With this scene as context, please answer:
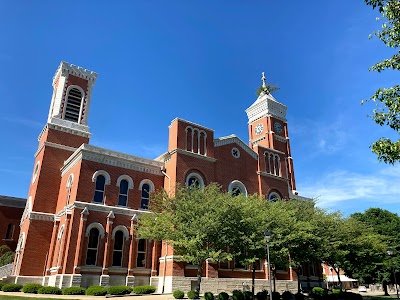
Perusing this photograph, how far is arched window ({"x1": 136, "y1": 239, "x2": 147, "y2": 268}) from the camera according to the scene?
1165 inches

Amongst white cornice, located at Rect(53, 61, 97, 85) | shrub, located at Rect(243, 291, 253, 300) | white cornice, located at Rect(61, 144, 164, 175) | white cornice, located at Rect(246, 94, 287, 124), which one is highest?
white cornice, located at Rect(246, 94, 287, 124)

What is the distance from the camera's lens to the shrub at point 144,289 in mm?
26087

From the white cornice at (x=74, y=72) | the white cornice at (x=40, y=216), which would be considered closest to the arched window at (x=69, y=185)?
the white cornice at (x=40, y=216)

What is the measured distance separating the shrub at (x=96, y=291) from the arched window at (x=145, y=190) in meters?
8.99

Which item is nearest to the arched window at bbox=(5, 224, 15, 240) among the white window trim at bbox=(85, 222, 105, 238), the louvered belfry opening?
the louvered belfry opening

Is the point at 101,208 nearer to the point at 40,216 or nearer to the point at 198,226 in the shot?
the point at 40,216

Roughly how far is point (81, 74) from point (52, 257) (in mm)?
22487

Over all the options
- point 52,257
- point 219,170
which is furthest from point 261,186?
point 52,257

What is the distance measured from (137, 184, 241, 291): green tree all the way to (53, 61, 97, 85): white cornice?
2370cm

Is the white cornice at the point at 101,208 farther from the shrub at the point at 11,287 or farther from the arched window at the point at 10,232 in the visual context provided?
the arched window at the point at 10,232

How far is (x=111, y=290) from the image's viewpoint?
24.6 metres

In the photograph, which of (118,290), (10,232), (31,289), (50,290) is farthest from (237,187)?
(10,232)

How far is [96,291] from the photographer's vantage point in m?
24.3

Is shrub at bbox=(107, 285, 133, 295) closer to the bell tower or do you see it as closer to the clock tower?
the bell tower
